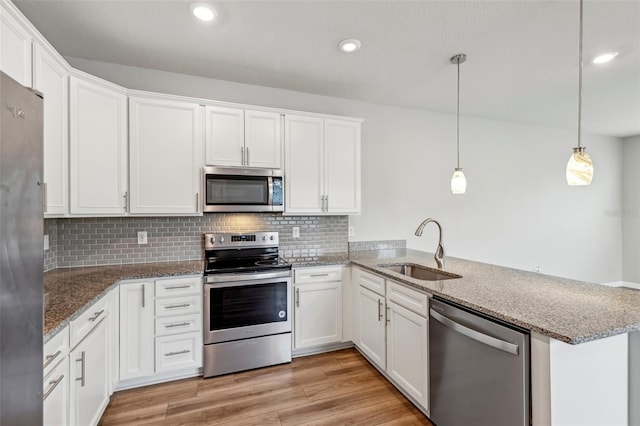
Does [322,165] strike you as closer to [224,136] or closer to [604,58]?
[224,136]

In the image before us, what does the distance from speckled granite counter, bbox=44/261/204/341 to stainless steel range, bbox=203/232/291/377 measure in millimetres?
255

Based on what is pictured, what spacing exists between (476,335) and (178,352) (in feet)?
7.30

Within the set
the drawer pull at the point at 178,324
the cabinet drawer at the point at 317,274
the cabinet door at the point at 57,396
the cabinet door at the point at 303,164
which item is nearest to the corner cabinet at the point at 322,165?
the cabinet door at the point at 303,164

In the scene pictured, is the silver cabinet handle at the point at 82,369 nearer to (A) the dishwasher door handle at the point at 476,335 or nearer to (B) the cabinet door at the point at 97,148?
(B) the cabinet door at the point at 97,148

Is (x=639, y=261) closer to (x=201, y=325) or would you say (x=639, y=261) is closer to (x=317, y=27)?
(x=317, y=27)

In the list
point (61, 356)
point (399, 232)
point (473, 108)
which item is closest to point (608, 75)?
point (473, 108)

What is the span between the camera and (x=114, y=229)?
8.93 feet

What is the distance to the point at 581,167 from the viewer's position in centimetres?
167

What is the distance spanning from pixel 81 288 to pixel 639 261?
26.2 feet

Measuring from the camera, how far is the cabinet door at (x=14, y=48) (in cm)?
149

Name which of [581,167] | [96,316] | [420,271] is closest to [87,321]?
[96,316]

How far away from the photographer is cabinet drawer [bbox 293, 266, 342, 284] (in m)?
2.80

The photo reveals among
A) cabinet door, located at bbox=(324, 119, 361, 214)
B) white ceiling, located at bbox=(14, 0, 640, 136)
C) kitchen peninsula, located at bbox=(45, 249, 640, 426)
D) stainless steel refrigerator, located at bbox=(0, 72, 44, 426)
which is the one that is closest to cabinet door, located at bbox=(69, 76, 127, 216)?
white ceiling, located at bbox=(14, 0, 640, 136)

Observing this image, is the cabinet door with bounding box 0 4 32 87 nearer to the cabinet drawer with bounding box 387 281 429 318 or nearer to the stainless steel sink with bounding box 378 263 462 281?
the cabinet drawer with bounding box 387 281 429 318
